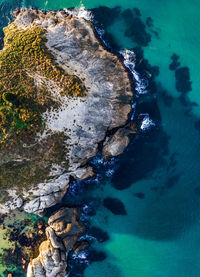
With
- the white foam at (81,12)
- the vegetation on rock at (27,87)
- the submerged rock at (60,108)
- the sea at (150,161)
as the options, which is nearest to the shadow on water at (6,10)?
the sea at (150,161)

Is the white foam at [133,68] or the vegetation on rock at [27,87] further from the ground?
the white foam at [133,68]

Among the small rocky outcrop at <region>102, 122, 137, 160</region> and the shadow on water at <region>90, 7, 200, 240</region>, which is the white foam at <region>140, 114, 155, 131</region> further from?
the small rocky outcrop at <region>102, 122, 137, 160</region>

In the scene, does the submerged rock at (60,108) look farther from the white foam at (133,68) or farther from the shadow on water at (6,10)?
the shadow on water at (6,10)

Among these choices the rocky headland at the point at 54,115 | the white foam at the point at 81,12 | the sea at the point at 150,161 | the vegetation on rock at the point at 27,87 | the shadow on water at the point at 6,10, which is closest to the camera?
the vegetation on rock at the point at 27,87

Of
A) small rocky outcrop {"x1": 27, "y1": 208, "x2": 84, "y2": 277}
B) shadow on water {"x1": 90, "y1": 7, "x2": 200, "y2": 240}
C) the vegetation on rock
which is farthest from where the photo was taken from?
shadow on water {"x1": 90, "y1": 7, "x2": 200, "y2": 240}

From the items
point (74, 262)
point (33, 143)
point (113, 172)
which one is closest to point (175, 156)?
point (113, 172)

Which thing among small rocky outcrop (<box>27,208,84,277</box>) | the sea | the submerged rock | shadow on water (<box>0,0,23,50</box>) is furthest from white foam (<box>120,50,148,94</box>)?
small rocky outcrop (<box>27,208,84,277</box>)
